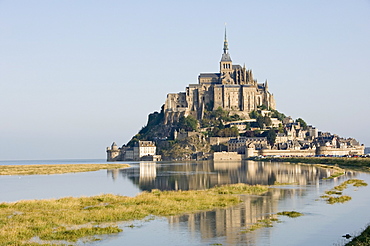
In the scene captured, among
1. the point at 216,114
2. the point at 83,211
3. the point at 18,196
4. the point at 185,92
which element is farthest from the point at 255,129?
the point at 83,211

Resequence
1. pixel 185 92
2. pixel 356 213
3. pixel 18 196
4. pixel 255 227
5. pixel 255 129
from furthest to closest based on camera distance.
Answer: pixel 185 92 → pixel 255 129 → pixel 18 196 → pixel 356 213 → pixel 255 227

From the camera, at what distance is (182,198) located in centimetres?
3384

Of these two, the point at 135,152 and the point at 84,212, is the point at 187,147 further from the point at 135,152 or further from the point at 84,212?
the point at 84,212

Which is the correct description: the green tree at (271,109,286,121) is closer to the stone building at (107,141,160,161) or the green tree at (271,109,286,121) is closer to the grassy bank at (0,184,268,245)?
the stone building at (107,141,160,161)

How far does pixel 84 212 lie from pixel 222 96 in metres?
118

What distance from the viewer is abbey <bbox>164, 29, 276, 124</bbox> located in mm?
144250

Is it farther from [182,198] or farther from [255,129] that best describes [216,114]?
[182,198]

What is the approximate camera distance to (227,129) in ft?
443

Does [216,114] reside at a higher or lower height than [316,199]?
higher

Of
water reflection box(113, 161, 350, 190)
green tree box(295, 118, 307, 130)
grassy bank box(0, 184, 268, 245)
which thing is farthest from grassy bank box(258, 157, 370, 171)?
grassy bank box(0, 184, 268, 245)

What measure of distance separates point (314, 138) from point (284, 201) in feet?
358

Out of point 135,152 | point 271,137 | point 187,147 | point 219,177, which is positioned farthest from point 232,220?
point 135,152

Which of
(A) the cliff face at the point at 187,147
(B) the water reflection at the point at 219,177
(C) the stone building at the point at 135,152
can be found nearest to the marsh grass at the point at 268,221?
(B) the water reflection at the point at 219,177

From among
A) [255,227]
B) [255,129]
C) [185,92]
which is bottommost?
[255,227]
